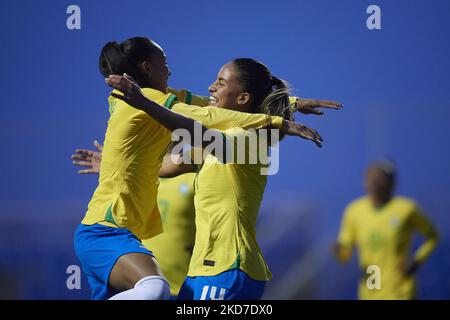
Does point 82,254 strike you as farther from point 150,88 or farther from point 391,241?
point 391,241

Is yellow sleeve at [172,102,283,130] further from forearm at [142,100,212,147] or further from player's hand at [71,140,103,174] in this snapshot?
player's hand at [71,140,103,174]

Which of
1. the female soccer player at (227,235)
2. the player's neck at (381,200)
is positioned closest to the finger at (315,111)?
the female soccer player at (227,235)

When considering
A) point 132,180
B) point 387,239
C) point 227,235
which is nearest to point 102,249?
point 132,180

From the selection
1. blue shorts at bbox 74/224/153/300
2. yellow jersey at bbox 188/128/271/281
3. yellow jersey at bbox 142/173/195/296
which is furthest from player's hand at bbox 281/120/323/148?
yellow jersey at bbox 142/173/195/296

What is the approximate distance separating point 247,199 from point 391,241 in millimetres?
3416

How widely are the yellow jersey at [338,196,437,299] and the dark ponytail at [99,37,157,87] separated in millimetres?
3343

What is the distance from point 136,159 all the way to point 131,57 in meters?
0.47

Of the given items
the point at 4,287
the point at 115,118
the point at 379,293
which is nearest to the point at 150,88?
the point at 115,118

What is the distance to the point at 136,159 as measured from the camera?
3930mm

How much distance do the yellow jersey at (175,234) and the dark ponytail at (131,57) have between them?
4.28 feet

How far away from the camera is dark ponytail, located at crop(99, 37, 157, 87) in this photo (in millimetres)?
4062

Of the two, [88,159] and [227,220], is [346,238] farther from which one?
[227,220]

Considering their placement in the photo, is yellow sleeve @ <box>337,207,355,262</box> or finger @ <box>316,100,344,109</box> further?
yellow sleeve @ <box>337,207,355,262</box>

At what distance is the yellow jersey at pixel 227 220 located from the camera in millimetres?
3754
